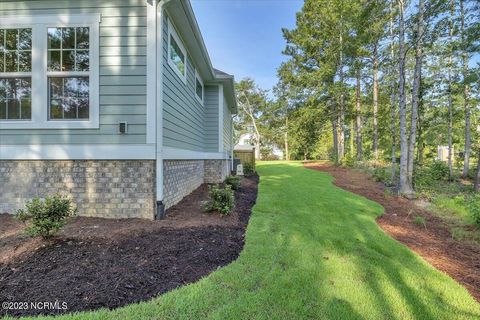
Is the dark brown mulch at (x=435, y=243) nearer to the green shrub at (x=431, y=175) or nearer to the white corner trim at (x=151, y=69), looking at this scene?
the green shrub at (x=431, y=175)

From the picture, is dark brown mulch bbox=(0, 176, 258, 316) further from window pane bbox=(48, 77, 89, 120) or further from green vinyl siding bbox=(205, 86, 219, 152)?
green vinyl siding bbox=(205, 86, 219, 152)

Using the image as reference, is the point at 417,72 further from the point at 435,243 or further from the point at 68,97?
the point at 68,97

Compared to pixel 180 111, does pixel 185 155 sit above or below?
below

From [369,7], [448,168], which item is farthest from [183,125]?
[448,168]

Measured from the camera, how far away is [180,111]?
19.6 feet

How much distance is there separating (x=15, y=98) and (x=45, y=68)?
78 cm

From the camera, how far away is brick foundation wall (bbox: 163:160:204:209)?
5008 millimetres

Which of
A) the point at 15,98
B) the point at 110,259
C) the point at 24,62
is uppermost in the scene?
the point at 24,62

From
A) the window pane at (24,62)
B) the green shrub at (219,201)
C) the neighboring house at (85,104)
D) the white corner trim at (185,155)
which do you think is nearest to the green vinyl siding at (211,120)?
the white corner trim at (185,155)

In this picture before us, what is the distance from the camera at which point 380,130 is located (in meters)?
18.4

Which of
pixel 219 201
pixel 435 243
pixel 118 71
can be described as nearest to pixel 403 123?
pixel 435 243

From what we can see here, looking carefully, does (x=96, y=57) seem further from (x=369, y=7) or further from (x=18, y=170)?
(x=369, y=7)

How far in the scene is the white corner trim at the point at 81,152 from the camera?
438 centimetres

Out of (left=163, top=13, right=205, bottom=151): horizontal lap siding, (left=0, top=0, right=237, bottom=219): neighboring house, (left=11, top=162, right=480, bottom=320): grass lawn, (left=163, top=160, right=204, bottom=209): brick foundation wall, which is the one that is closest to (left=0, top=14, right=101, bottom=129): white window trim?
(left=0, top=0, right=237, bottom=219): neighboring house
